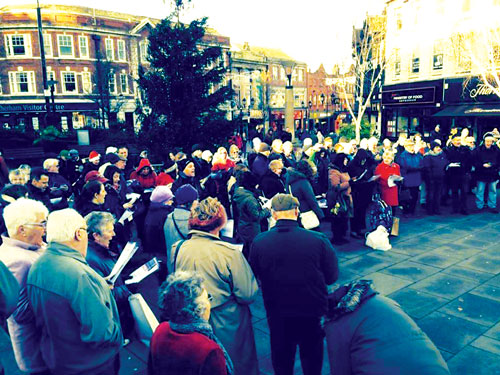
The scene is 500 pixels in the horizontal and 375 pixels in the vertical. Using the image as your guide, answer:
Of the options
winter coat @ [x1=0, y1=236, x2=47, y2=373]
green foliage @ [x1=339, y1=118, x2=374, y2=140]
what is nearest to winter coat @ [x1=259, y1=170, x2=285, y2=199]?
winter coat @ [x1=0, y1=236, x2=47, y2=373]

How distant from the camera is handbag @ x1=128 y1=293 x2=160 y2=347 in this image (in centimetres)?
315

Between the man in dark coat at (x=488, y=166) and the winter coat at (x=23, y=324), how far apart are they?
33.0 feet

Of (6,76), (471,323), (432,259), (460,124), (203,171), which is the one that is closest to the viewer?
(471,323)

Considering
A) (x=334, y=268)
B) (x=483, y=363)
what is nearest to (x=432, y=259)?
(x=483, y=363)

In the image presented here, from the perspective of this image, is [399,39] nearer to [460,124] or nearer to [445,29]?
[445,29]

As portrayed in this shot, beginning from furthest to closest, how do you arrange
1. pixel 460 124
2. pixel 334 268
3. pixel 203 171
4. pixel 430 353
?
pixel 460 124
pixel 203 171
pixel 334 268
pixel 430 353

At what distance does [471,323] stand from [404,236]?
3.66 meters

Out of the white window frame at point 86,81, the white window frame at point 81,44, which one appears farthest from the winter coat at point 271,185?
the white window frame at point 81,44

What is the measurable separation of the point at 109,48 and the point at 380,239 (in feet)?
133

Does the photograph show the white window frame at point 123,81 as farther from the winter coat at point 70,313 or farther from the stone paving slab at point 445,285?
the winter coat at point 70,313

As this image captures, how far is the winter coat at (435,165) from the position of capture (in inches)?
390

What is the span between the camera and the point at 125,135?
1549 cm

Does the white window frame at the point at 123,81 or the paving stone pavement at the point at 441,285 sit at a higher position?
the white window frame at the point at 123,81

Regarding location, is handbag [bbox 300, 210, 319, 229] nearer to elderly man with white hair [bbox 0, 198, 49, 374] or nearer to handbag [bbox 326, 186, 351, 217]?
handbag [bbox 326, 186, 351, 217]
